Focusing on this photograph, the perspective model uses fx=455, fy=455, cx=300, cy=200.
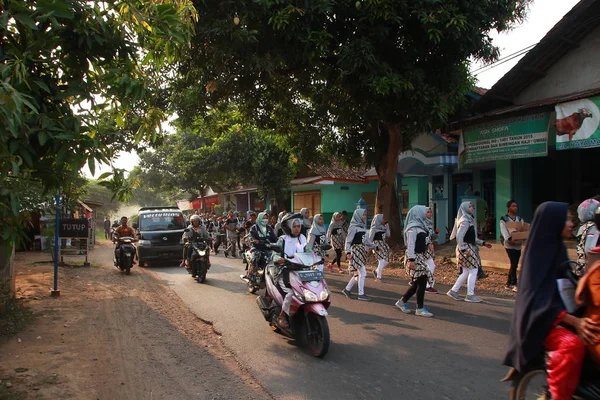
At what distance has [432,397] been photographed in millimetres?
4188

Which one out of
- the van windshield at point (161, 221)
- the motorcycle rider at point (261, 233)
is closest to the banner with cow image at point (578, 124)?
the motorcycle rider at point (261, 233)

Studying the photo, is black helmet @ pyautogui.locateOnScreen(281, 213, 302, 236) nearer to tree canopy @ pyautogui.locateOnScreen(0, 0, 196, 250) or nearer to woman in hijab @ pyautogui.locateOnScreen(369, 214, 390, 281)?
tree canopy @ pyautogui.locateOnScreen(0, 0, 196, 250)

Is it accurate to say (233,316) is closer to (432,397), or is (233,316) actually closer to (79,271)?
(432,397)

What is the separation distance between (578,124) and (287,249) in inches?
326

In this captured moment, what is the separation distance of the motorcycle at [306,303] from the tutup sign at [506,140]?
27.7 feet

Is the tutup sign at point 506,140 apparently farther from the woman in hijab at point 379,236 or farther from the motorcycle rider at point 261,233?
the motorcycle rider at point 261,233

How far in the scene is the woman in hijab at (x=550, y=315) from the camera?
2908mm

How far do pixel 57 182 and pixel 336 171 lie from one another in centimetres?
2250

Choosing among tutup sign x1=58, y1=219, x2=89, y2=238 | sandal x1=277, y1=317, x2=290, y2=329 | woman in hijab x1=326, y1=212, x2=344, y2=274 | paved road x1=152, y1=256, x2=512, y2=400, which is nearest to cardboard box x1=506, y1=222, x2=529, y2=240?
paved road x1=152, y1=256, x2=512, y2=400

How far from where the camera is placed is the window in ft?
89.7

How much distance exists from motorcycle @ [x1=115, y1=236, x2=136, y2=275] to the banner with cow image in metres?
11.8

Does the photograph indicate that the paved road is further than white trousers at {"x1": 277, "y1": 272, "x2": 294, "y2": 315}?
No

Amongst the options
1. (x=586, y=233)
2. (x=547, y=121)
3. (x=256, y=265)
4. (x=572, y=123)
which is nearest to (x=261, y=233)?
(x=256, y=265)

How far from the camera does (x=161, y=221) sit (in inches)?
613
